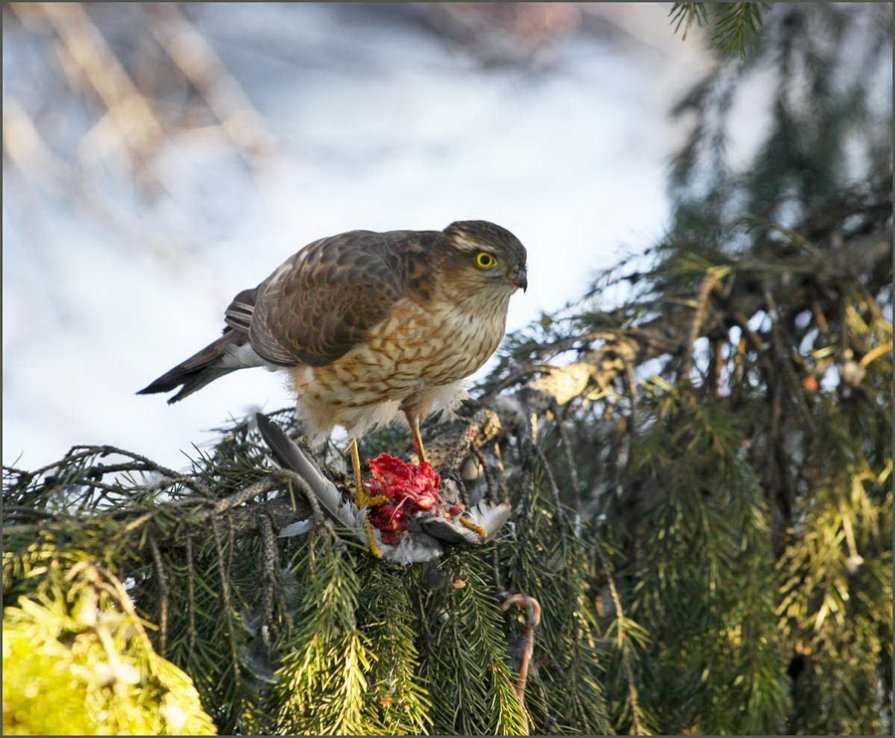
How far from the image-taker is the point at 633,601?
3.01 m

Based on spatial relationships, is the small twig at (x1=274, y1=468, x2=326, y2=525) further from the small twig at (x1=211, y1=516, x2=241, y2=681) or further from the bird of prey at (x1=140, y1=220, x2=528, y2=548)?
the bird of prey at (x1=140, y1=220, x2=528, y2=548)

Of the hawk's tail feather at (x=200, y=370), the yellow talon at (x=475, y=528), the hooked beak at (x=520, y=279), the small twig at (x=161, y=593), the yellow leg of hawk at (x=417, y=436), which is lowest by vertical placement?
the small twig at (x=161, y=593)

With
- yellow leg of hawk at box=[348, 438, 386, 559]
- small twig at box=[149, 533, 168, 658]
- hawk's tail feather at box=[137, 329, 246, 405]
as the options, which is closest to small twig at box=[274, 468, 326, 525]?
yellow leg of hawk at box=[348, 438, 386, 559]

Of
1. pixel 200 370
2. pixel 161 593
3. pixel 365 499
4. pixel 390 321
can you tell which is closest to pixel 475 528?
pixel 365 499

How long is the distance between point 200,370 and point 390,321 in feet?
2.81

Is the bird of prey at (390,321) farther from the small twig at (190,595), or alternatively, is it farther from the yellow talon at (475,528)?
the small twig at (190,595)

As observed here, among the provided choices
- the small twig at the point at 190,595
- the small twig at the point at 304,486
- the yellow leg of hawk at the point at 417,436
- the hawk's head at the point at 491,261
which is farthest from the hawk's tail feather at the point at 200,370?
the small twig at the point at 190,595

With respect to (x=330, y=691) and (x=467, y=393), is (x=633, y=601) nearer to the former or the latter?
(x=467, y=393)

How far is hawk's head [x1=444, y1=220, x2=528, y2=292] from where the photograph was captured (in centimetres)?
287

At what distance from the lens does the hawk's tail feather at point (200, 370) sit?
3.35 meters

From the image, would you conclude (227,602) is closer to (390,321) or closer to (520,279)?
(390,321)

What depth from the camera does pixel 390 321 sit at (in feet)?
9.62

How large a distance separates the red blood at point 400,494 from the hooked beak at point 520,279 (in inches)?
25.2

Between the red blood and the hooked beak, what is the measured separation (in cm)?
64
